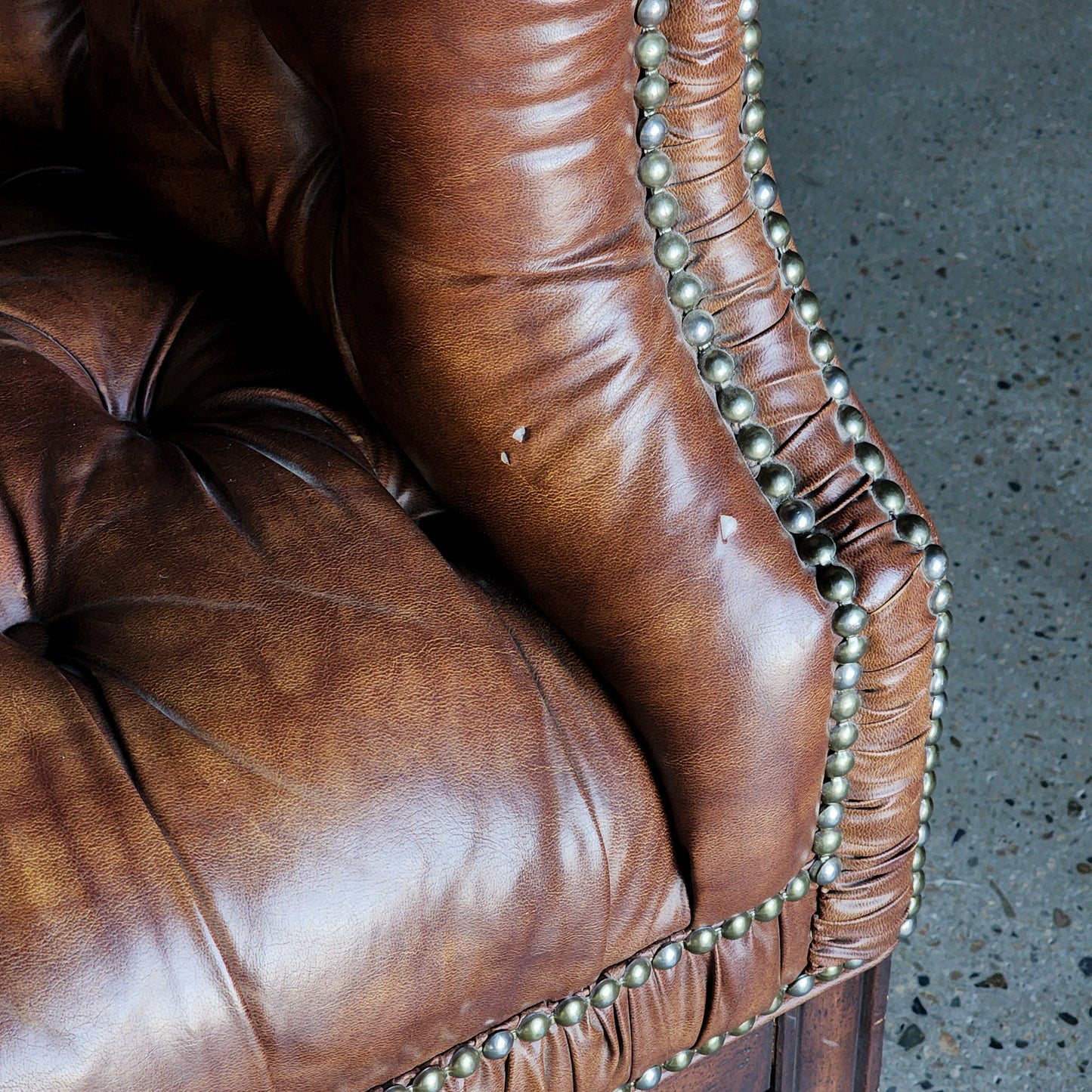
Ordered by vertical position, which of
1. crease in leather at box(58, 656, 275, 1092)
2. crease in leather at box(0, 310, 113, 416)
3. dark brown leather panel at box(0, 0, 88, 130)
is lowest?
crease in leather at box(58, 656, 275, 1092)

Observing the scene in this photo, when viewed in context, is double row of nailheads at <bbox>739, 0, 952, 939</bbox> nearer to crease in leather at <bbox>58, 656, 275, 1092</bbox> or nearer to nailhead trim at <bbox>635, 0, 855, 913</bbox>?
nailhead trim at <bbox>635, 0, 855, 913</bbox>

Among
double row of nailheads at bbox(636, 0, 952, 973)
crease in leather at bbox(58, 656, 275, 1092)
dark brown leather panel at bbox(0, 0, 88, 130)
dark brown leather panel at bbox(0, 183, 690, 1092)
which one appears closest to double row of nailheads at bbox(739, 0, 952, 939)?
double row of nailheads at bbox(636, 0, 952, 973)

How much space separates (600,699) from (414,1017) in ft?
0.46

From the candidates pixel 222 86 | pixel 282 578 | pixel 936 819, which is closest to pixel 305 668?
pixel 282 578

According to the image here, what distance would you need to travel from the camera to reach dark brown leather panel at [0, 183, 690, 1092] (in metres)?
0.43

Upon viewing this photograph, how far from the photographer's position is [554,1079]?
0.56 m

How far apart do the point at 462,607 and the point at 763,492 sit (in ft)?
0.41

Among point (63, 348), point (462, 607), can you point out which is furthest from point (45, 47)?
point (462, 607)

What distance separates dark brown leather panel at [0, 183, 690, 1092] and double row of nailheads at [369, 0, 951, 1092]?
0.06 ft

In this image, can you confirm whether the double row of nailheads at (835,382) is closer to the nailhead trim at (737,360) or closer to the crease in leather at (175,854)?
the nailhead trim at (737,360)

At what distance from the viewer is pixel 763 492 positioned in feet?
1.70

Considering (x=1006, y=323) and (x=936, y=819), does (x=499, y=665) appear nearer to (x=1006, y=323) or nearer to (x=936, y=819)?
(x=936, y=819)

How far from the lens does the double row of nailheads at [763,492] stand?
0.48 m

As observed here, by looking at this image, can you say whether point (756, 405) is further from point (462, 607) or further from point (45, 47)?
point (45, 47)
